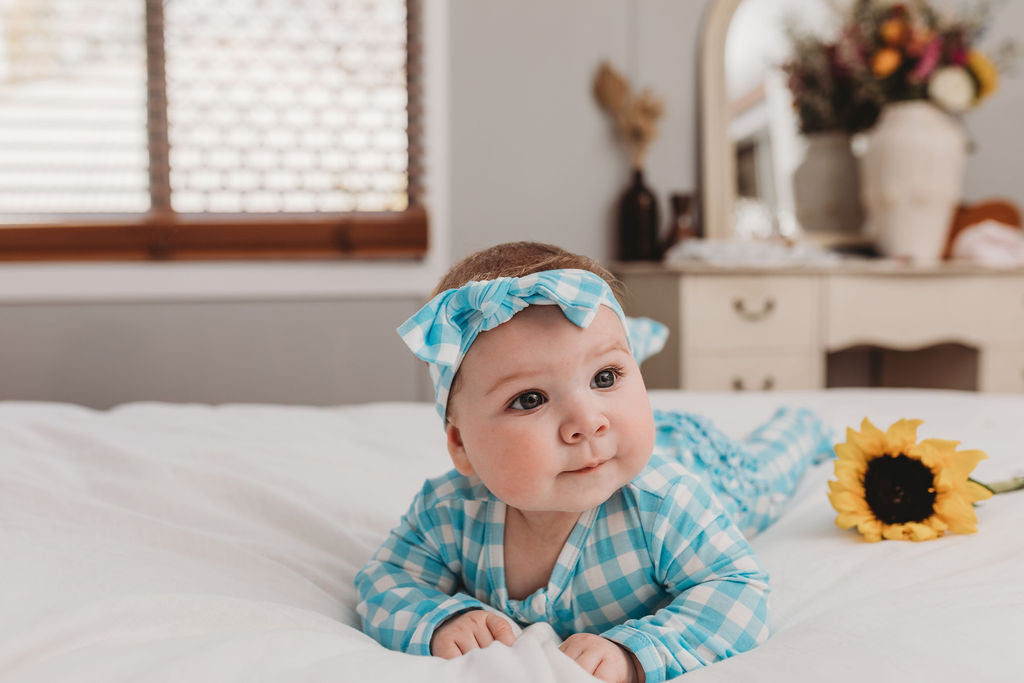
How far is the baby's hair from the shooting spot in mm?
784

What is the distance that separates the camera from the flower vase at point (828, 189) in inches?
119

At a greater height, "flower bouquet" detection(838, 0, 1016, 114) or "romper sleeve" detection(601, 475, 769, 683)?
"flower bouquet" detection(838, 0, 1016, 114)

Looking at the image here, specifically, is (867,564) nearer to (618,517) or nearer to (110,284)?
(618,517)

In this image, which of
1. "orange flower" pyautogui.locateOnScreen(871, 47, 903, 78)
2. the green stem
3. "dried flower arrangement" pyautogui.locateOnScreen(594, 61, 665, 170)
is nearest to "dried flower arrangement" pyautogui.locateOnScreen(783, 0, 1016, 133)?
"orange flower" pyautogui.locateOnScreen(871, 47, 903, 78)

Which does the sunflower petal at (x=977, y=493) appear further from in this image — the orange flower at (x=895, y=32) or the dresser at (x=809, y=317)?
the orange flower at (x=895, y=32)

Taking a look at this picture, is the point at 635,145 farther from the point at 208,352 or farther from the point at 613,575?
the point at 613,575

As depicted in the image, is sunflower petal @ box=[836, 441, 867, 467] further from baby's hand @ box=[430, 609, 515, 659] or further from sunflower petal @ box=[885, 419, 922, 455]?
baby's hand @ box=[430, 609, 515, 659]

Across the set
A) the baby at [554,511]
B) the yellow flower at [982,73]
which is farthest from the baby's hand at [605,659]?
the yellow flower at [982,73]

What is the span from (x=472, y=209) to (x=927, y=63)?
58.1 inches

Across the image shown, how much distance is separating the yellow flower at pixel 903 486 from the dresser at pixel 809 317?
5.05 ft

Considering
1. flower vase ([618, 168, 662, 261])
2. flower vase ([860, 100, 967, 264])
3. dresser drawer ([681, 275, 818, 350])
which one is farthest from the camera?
flower vase ([618, 168, 662, 261])

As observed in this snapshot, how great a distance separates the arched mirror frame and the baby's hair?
228cm

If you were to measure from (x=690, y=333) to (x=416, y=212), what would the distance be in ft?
3.04

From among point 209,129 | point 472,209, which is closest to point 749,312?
point 472,209
